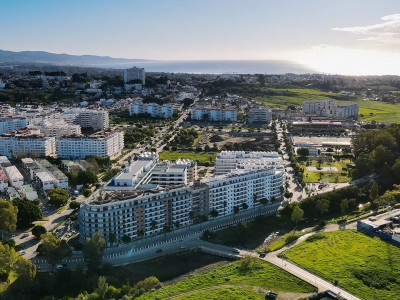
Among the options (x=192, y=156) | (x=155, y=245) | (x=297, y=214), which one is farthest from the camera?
(x=192, y=156)

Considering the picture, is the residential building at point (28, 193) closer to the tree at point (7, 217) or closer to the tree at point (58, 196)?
the tree at point (58, 196)

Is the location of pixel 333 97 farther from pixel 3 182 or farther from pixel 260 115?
pixel 3 182

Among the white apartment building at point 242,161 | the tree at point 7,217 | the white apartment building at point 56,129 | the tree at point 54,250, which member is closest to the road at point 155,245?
the tree at point 54,250

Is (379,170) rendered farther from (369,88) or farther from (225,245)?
(369,88)

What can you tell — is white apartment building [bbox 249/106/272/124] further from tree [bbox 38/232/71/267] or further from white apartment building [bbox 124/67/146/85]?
tree [bbox 38/232/71/267]

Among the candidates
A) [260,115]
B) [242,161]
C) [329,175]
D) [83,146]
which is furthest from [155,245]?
[260,115]

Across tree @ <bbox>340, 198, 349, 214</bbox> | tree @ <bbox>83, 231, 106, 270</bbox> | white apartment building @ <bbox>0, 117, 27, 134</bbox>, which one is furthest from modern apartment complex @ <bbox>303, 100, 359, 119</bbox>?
tree @ <bbox>83, 231, 106, 270</bbox>
